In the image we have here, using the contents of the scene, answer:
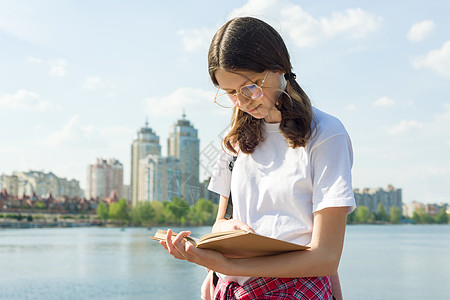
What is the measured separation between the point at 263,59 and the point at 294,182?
0.26m

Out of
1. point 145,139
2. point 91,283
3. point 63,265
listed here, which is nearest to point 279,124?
point 91,283

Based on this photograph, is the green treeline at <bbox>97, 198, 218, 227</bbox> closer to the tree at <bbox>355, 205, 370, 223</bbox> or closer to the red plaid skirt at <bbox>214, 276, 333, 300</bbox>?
the tree at <bbox>355, 205, 370, 223</bbox>

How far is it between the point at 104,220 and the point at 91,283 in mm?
38258

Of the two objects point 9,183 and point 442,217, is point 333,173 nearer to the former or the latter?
point 9,183

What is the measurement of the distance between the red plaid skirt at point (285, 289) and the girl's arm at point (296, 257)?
0.13ft

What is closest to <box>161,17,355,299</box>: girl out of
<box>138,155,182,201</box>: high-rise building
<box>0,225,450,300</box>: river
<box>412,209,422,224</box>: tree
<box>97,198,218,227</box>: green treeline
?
<box>0,225,450,300</box>: river

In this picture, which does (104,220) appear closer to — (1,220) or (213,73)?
(1,220)

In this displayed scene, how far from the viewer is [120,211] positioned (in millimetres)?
49812

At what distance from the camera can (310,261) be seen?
98cm

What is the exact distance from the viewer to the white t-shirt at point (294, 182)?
1.01 metres

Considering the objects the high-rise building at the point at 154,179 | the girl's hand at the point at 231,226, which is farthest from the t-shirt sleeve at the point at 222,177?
the high-rise building at the point at 154,179

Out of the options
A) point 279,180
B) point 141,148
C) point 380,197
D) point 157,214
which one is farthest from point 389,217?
point 279,180

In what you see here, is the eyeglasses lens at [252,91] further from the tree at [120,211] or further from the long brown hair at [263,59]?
the tree at [120,211]

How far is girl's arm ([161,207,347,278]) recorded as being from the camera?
980 mm
